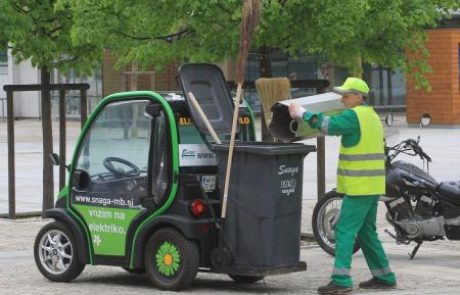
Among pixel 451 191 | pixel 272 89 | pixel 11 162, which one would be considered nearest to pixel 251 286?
pixel 451 191

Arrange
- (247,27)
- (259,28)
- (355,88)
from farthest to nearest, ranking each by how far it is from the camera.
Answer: (259,28)
(247,27)
(355,88)

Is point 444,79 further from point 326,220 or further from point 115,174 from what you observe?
point 115,174

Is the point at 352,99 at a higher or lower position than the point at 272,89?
lower

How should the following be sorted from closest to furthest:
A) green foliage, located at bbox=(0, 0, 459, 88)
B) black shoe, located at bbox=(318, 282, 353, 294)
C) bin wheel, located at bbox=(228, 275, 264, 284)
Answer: black shoe, located at bbox=(318, 282, 353, 294) < bin wheel, located at bbox=(228, 275, 264, 284) < green foliage, located at bbox=(0, 0, 459, 88)

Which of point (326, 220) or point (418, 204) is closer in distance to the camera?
point (418, 204)

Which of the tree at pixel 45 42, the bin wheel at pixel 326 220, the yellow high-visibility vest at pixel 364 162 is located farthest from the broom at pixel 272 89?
the yellow high-visibility vest at pixel 364 162

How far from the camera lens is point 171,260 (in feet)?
30.1

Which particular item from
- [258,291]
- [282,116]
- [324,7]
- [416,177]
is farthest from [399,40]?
[258,291]

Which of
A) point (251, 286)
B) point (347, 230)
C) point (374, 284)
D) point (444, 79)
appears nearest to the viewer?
point (347, 230)

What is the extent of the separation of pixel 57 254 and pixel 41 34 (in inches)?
209

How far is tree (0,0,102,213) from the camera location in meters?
13.9

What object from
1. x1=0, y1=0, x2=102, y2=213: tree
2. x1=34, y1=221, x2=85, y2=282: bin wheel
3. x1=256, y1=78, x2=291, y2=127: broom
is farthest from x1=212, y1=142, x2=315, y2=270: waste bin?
x1=0, y1=0, x2=102, y2=213: tree

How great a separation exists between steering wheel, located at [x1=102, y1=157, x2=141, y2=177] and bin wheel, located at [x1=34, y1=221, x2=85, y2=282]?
655mm

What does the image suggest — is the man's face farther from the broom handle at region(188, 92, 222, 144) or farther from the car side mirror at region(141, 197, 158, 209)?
the car side mirror at region(141, 197, 158, 209)
